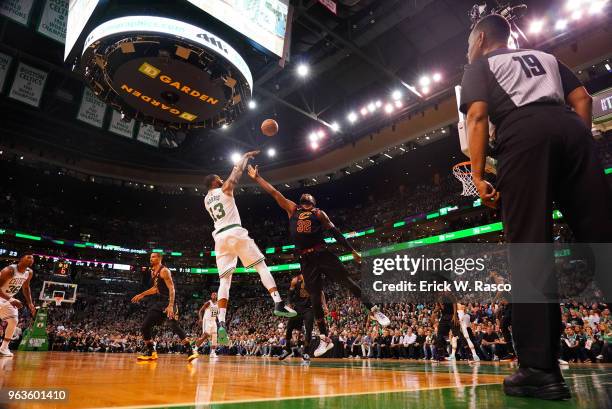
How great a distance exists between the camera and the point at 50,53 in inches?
693

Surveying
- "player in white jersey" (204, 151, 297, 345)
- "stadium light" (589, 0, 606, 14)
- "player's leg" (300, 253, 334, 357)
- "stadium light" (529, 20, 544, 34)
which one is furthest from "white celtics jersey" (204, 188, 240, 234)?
"stadium light" (589, 0, 606, 14)

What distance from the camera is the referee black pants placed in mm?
1730

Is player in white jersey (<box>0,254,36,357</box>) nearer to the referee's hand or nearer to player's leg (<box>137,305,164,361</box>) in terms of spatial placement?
player's leg (<box>137,305,164,361</box>)

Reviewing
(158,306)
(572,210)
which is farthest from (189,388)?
(158,306)

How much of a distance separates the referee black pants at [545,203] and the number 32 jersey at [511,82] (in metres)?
0.14

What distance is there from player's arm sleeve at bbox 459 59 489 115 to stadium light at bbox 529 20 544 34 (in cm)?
1602

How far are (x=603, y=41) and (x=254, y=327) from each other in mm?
22509

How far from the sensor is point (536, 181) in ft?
5.83

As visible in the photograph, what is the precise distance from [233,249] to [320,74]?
50.5 feet

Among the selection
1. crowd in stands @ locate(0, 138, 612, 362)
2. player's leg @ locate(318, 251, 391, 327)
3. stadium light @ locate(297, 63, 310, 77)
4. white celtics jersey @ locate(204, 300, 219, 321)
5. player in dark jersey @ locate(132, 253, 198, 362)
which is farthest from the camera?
stadium light @ locate(297, 63, 310, 77)

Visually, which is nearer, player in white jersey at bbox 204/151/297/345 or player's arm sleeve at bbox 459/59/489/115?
player's arm sleeve at bbox 459/59/489/115

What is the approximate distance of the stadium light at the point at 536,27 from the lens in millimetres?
14734

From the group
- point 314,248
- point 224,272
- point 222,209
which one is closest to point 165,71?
point 222,209

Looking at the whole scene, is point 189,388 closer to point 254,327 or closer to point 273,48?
point 273,48
